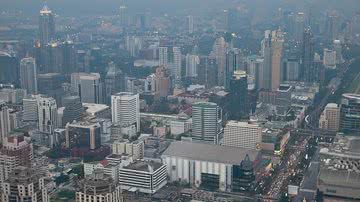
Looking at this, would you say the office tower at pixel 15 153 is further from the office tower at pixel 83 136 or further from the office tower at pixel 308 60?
the office tower at pixel 308 60

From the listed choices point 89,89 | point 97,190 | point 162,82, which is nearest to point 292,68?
point 162,82

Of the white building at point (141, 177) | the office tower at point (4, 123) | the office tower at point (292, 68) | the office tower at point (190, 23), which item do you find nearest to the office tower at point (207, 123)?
the white building at point (141, 177)

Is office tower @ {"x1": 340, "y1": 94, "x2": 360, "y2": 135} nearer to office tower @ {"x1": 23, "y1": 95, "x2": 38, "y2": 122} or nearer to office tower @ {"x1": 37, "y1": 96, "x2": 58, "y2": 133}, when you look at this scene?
office tower @ {"x1": 37, "y1": 96, "x2": 58, "y2": 133}

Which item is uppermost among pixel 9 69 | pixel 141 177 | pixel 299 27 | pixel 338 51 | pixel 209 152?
pixel 299 27

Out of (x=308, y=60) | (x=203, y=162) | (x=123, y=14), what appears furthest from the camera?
(x=123, y=14)

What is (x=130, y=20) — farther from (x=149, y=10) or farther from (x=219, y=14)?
(x=219, y=14)

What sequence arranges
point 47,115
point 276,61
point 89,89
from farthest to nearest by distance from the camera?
point 276,61 < point 89,89 < point 47,115

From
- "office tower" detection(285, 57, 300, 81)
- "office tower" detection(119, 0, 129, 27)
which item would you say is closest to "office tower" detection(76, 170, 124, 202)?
"office tower" detection(285, 57, 300, 81)

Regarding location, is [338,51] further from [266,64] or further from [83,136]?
[83,136]
